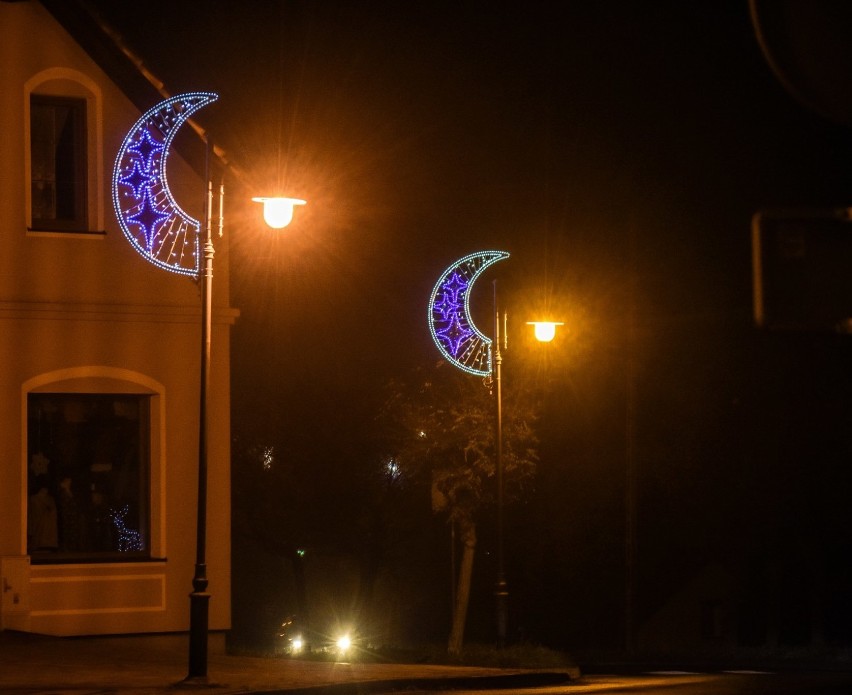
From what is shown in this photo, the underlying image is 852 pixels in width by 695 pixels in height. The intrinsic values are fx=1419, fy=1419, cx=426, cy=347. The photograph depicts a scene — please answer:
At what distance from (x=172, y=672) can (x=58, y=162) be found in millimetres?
6868

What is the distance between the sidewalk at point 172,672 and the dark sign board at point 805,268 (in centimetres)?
953

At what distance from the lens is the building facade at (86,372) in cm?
1758

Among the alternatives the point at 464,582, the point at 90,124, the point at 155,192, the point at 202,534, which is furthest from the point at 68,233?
the point at 464,582

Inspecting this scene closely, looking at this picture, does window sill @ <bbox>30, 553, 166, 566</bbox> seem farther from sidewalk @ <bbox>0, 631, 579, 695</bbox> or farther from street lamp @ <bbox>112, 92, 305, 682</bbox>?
street lamp @ <bbox>112, 92, 305, 682</bbox>

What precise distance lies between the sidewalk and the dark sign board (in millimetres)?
9532

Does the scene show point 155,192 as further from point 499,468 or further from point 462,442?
point 462,442

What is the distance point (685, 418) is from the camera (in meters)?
38.7

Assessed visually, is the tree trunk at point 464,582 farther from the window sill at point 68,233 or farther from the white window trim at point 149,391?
the window sill at point 68,233

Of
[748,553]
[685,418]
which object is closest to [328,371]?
[685,418]

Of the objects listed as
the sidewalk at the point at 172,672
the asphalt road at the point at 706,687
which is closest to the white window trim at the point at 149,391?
the sidewalk at the point at 172,672

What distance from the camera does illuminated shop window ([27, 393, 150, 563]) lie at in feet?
58.5

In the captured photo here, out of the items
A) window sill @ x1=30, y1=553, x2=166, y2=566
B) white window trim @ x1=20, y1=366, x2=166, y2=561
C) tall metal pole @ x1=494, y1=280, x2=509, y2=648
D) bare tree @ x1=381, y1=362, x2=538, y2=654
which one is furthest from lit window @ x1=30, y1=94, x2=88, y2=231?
bare tree @ x1=381, y1=362, x2=538, y2=654

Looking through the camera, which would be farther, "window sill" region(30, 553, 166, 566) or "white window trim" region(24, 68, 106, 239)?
"white window trim" region(24, 68, 106, 239)

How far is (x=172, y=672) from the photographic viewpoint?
48.9ft
